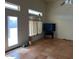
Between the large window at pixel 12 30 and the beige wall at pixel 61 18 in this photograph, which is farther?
the beige wall at pixel 61 18

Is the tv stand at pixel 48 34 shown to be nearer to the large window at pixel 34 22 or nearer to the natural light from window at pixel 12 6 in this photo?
the large window at pixel 34 22

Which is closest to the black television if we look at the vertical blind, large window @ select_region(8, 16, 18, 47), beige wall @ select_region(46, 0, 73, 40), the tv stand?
the tv stand

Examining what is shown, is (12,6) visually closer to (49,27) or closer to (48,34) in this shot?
(49,27)

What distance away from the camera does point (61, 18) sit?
9047 millimetres

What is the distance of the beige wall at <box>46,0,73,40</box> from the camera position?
8.73m

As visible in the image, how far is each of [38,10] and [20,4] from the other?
249 cm

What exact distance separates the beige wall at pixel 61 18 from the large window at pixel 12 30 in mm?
4514

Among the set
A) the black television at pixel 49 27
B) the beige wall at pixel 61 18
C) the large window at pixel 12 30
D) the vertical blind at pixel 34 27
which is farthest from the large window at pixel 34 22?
the large window at pixel 12 30

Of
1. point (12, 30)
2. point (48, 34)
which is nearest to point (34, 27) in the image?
point (48, 34)

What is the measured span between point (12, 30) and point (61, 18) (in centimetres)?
508

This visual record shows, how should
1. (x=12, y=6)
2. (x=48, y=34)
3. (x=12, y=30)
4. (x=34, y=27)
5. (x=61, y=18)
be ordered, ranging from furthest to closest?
(x=48, y=34) → (x=61, y=18) → (x=34, y=27) → (x=12, y=30) → (x=12, y=6)

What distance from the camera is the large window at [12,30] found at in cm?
506
